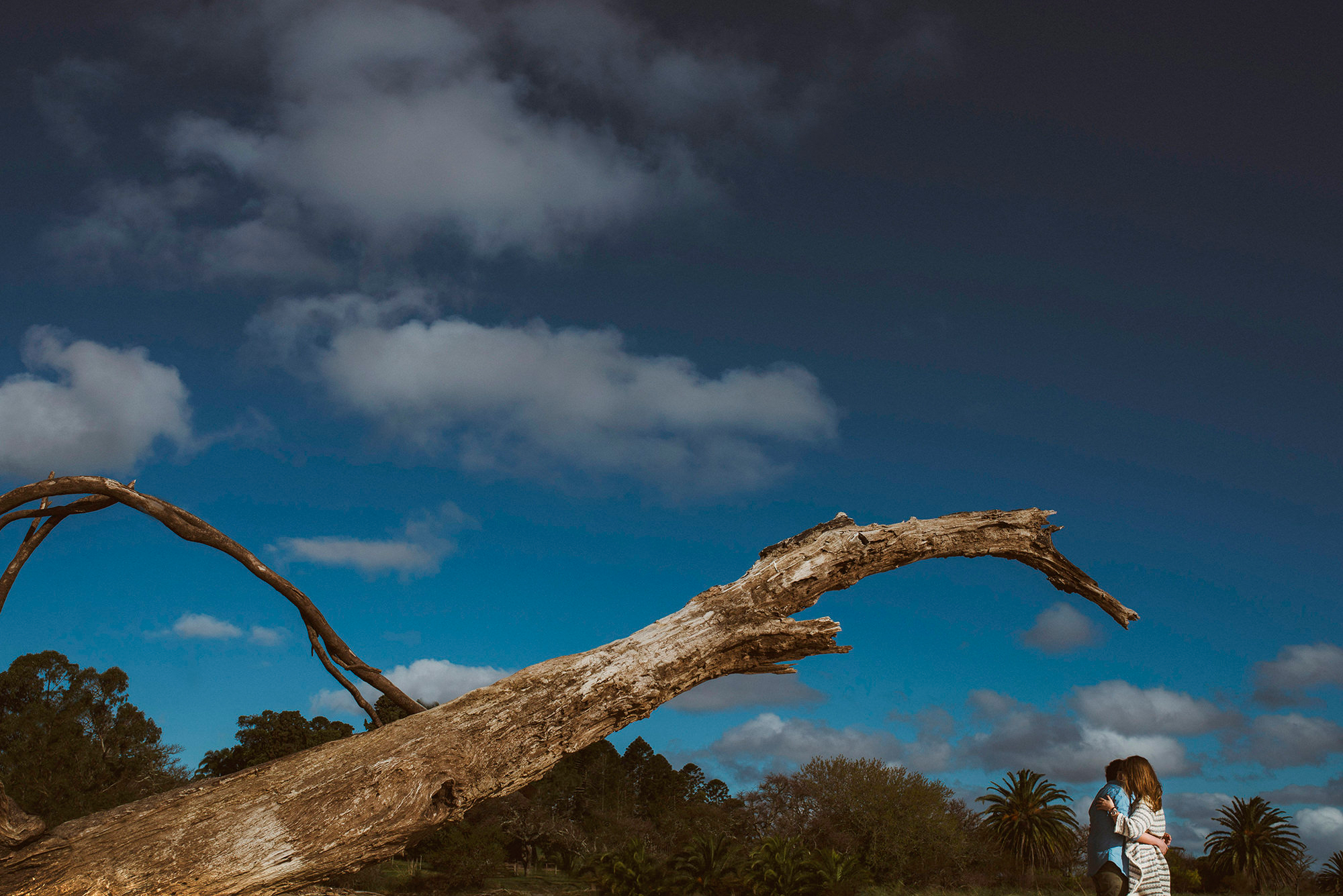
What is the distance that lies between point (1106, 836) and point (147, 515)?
761 cm

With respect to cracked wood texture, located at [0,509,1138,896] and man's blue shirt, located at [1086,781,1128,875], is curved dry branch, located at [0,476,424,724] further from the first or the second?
man's blue shirt, located at [1086,781,1128,875]

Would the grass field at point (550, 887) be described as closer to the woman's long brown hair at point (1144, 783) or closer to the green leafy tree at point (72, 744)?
the green leafy tree at point (72, 744)

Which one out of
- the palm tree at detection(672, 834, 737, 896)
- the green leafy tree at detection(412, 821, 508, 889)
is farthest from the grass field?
the palm tree at detection(672, 834, 737, 896)

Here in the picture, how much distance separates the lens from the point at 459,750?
541cm

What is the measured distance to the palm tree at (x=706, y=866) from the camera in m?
27.8

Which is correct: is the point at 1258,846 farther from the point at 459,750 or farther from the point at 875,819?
the point at 459,750

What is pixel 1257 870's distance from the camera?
4522 cm

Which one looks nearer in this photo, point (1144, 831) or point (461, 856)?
point (1144, 831)

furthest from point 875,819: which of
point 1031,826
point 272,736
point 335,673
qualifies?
point 335,673

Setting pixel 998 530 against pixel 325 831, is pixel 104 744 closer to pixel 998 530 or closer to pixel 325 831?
pixel 325 831

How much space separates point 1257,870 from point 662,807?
35826 millimetres

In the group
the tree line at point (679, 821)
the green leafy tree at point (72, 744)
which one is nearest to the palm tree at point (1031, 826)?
the tree line at point (679, 821)

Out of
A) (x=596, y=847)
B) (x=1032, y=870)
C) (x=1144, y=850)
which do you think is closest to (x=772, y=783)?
(x=596, y=847)

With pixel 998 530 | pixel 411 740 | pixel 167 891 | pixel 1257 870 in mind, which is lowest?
pixel 1257 870
